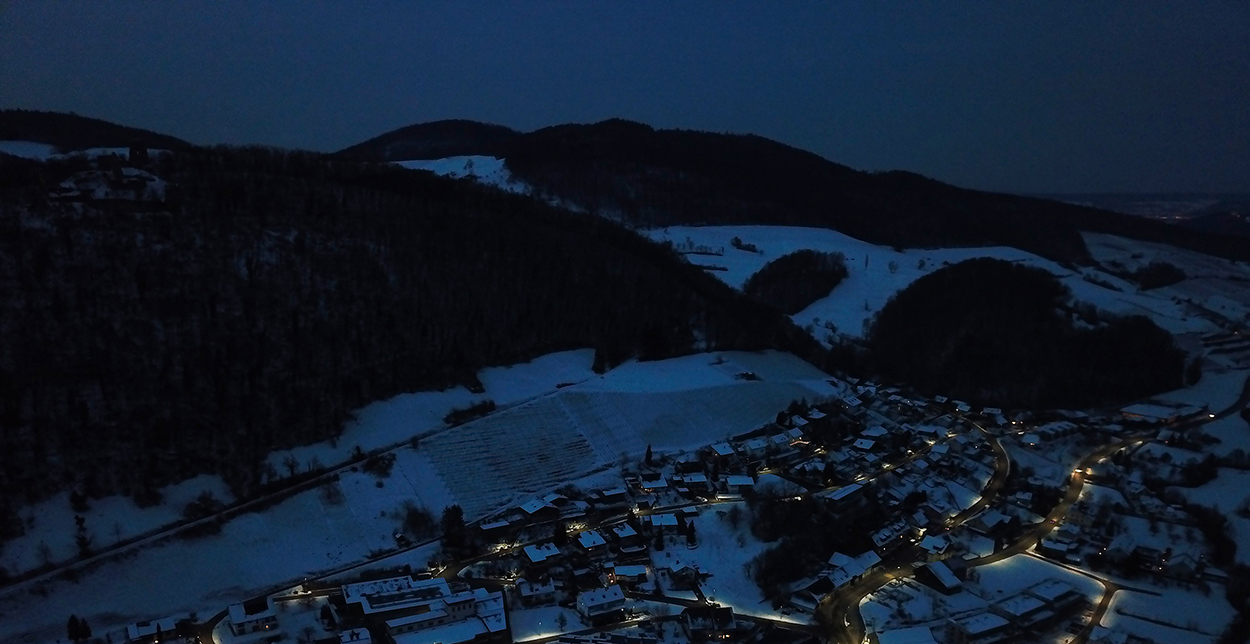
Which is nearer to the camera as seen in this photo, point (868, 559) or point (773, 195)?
point (868, 559)

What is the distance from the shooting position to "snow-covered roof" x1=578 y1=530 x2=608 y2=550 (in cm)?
1888

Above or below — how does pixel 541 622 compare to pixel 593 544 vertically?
below

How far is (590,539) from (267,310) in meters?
13.1

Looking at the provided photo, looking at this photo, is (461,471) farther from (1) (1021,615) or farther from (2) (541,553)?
(1) (1021,615)

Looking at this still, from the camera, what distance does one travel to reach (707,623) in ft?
51.8

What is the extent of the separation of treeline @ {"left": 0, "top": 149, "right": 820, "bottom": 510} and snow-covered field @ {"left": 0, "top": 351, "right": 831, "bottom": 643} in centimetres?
141

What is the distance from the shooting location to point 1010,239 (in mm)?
57406

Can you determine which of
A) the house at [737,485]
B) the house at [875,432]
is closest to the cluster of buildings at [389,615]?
the house at [737,485]

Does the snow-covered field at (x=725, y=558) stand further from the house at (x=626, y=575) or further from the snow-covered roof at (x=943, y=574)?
the snow-covered roof at (x=943, y=574)

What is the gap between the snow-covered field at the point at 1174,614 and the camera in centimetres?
1584

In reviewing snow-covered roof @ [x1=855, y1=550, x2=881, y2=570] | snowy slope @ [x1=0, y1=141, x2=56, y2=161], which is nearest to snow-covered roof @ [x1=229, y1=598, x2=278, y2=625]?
snow-covered roof @ [x1=855, y1=550, x2=881, y2=570]

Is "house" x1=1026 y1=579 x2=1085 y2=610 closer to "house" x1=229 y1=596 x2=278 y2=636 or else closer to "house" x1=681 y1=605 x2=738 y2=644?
"house" x1=681 y1=605 x2=738 y2=644

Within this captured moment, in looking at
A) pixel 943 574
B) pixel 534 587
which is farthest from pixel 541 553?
pixel 943 574

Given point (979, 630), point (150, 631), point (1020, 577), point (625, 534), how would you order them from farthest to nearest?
point (625, 534) < point (1020, 577) < point (979, 630) < point (150, 631)
